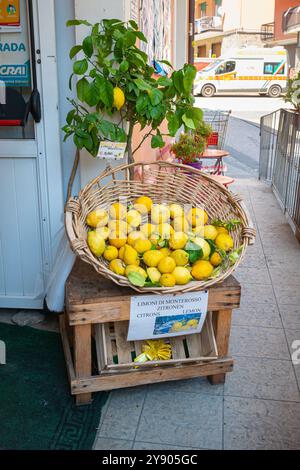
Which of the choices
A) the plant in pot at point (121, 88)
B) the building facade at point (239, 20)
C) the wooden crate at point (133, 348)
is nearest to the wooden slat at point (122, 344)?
the wooden crate at point (133, 348)

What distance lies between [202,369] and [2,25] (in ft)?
7.10

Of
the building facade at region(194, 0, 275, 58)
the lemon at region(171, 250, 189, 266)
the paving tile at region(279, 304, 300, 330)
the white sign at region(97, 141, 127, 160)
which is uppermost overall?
the building facade at region(194, 0, 275, 58)

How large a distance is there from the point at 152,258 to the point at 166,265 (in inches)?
3.0

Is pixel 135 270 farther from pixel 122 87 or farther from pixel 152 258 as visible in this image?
pixel 122 87

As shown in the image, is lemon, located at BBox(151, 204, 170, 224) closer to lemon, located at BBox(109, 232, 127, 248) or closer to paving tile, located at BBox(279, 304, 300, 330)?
lemon, located at BBox(109, 232, 127, 248)

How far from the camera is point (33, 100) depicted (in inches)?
109

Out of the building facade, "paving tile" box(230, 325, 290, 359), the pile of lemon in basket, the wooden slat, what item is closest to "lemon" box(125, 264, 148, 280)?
the pile of lemon in basket

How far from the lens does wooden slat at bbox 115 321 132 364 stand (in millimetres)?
2279

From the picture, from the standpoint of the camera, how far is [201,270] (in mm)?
2100

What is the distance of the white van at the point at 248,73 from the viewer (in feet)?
67.7

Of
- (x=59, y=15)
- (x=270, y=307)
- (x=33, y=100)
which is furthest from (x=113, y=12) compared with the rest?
(x=270, y=307)

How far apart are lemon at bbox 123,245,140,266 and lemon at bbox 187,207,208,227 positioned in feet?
1.28

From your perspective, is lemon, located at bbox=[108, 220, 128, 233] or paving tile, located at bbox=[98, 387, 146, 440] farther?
lemon, located at bbox=[108, 220, 128, 233]

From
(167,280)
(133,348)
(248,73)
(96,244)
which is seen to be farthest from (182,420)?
(248,73)
